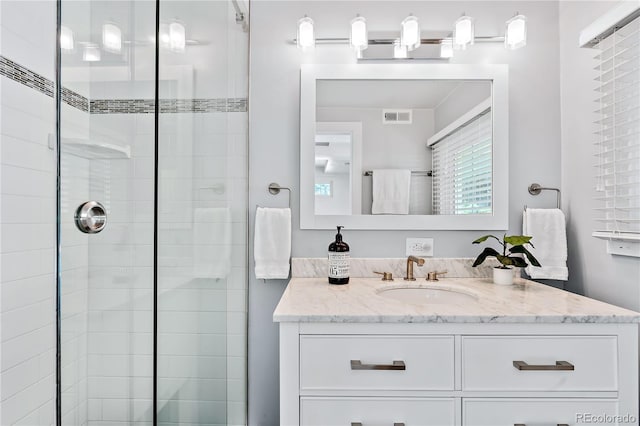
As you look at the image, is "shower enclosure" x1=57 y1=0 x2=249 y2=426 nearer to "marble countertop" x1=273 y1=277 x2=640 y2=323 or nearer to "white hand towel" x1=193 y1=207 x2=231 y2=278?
"white hand towel" x1=193 y1=207 x2=231 y2=278

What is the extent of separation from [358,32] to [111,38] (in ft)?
3.76

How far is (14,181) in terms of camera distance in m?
1.31

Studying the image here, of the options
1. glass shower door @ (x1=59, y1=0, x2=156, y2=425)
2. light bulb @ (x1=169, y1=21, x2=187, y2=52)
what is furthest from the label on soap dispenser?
light bulb @ (x1=169, y1=21, x2=187, y2=52)

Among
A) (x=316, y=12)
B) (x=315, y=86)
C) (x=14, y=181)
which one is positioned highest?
(x=316, y=12)

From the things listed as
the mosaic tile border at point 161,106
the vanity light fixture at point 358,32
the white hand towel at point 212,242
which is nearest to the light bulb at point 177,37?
the mosaic tile border at point 161,106

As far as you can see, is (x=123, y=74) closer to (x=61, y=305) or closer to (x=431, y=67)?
(x=61, y=305)

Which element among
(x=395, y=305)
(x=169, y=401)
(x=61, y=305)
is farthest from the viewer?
(x=395, y=305)

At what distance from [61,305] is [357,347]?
74 cm

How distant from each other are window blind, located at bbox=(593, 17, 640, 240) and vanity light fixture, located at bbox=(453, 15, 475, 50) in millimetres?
472

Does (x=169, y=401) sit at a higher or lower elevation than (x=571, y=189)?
lower

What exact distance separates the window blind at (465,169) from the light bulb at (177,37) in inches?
43.8

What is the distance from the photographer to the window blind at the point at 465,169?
1.78 meters

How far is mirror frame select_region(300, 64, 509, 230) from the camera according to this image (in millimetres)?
1802

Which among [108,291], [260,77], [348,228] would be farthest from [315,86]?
[108,291]
